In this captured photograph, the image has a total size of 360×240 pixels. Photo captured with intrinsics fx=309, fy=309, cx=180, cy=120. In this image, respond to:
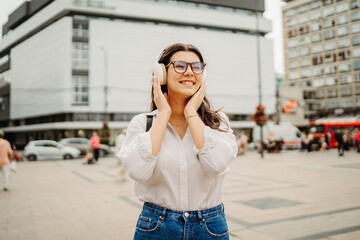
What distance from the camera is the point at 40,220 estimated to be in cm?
541

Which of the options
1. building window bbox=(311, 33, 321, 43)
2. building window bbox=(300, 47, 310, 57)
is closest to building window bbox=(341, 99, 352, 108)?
building window bbox=(300, 47, 310, 57)

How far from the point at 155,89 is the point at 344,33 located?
221ft

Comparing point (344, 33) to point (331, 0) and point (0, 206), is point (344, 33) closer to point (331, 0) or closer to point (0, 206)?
point (331, 0)

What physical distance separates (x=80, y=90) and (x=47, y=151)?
19533 mm

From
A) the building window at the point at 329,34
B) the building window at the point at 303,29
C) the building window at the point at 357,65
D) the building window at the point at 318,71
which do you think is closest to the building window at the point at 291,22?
the building window at the point at 303,29

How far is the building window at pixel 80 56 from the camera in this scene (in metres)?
40.4

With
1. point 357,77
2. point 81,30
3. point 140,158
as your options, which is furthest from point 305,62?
point 140,158

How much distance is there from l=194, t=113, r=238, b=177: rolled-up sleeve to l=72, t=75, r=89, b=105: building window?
4074 cm

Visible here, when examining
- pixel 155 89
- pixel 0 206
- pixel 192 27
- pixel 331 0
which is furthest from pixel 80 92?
pixel 331 0

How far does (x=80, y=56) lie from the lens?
133ft

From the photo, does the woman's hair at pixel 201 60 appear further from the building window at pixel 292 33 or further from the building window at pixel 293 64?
the building window at pixel 293 64

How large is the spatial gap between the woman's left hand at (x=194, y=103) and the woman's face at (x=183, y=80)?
0.02m

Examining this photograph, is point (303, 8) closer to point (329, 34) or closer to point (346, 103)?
point (329, 34)

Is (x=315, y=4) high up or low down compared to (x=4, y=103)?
up
